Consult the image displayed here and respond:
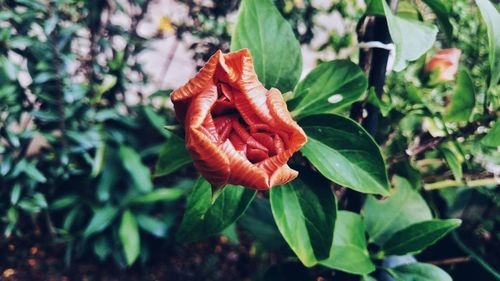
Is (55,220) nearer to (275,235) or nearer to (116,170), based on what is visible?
(116,170)

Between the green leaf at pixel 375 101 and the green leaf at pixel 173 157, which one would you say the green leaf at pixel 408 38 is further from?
the green leaf at pixel 173 157

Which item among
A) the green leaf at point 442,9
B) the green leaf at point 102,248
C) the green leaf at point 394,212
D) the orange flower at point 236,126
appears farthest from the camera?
the green leaf at point 102,248

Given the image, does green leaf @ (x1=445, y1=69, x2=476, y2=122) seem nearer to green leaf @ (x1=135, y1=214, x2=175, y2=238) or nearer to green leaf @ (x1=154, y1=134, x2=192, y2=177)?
green leaf @ (x1=154, y1=134, x2=192, y2=177)

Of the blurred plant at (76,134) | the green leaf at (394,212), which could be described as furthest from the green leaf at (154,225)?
the green leaf at (394,212)

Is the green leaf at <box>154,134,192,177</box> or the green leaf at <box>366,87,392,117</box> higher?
the green leaf at <box>366,87,392,117</box>

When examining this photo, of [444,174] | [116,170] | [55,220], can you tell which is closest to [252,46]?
[444,174]

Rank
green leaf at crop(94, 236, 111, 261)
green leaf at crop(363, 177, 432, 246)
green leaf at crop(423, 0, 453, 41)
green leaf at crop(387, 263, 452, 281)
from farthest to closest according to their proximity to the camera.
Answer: green leaf at crop(94, 236, 111, 261), green leaf at crop(363, 177, 432, 246), green leaf at crop(387, 263, 452, 281), green leaf at crop(423, 0, 453, 41)

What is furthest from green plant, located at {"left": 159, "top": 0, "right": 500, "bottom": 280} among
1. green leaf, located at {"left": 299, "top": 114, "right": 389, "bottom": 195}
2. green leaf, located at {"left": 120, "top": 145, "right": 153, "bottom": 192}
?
green leaf, located at {"left": 120, "top": 145, "right": 153, "bottom": 192}
